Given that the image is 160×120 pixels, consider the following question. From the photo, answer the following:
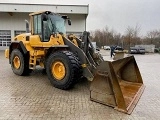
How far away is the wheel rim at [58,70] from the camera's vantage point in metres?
6.60

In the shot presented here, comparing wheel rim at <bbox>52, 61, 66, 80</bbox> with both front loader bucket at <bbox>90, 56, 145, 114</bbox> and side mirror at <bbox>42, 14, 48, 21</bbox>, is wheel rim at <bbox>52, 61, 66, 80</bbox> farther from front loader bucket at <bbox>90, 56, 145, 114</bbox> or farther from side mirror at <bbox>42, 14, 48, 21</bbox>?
side mirror at <bbox>42, 14, 48, 21</bbox>

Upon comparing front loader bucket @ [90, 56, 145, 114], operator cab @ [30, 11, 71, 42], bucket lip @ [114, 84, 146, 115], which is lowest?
bucket lip @ [114, 84, 146, 115]

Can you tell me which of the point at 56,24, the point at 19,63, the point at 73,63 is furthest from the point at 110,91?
the point at 19,63

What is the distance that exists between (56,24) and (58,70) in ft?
7.09

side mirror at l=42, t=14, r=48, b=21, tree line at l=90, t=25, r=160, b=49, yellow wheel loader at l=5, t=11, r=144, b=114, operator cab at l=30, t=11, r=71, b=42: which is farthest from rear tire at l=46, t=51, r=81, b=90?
tree line at l=90, t=25, r=160, b=49

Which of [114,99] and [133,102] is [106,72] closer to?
[114,99]

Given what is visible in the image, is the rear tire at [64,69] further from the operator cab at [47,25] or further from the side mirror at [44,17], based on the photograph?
the side mirror at [44,17]

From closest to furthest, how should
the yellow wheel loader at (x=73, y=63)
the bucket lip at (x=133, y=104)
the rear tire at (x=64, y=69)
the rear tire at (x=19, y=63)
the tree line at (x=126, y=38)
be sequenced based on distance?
the bucket lip at (x=133, y=104) < the yellow wheel loader at (x=73, y=63) < the rear tire at (x=64, y=69) < the rear tire at (x=19, y=63) < the tree line at (x=126, y=38)

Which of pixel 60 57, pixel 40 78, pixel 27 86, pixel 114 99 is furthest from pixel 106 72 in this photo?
pixel 40 78

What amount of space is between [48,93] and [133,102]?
267 cm

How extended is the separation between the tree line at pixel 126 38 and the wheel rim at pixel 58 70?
118ft

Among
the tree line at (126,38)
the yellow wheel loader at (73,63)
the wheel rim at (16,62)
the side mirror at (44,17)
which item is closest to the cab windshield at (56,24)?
the yellow wheel loader at (73,63)

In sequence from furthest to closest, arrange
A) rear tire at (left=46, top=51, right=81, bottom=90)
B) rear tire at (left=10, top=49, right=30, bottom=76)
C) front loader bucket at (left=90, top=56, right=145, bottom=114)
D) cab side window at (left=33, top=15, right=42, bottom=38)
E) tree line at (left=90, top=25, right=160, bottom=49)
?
tree line at (left=90, top=25, right=160, bottom=49)
rear tire at (left=10, top=49, right=30, bottom=76)
cab side window at (left=33, top=15, right=42, bottom=38)
rear tire at (left=46, top=51, right=81, bottom=90)
front loader bucket at (left=90, top=56, right=145, bottom=114)

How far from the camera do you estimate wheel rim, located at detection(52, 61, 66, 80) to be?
21.7ft
